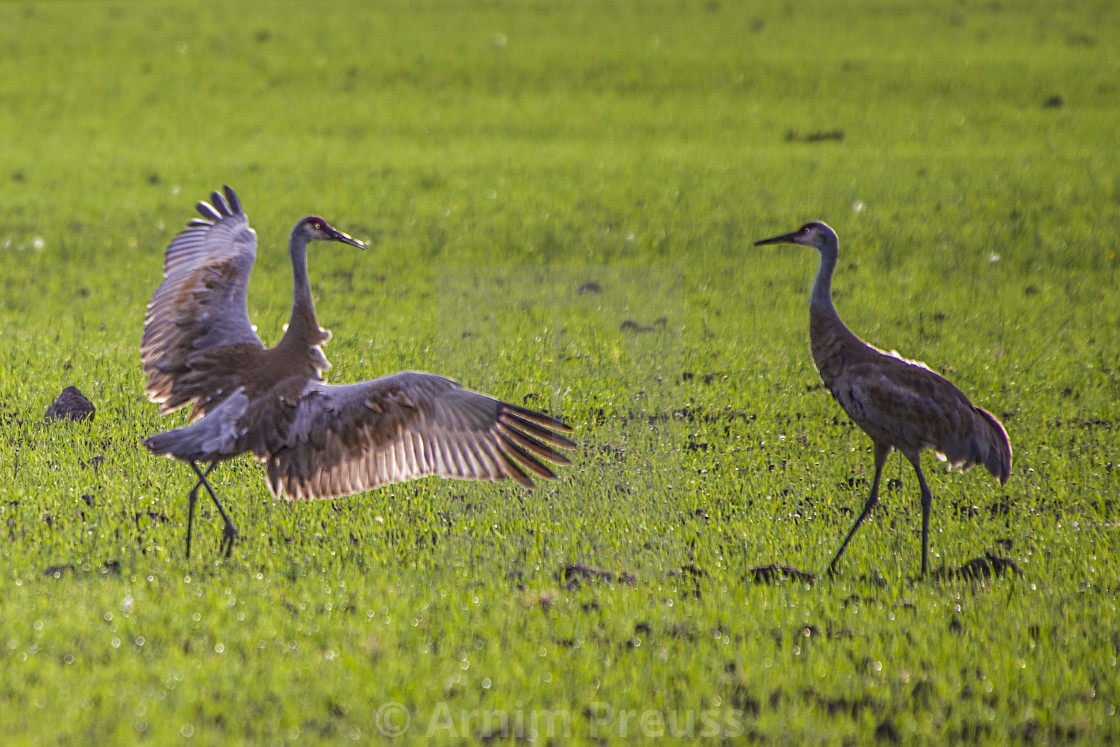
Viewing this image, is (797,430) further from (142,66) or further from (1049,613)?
(142,66)

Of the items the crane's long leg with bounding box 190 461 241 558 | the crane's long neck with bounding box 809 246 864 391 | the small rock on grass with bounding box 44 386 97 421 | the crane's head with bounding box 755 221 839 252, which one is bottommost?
the crane's long leg with bounding box 190 461 241 558

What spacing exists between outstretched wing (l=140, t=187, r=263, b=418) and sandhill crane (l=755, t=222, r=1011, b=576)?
356cm

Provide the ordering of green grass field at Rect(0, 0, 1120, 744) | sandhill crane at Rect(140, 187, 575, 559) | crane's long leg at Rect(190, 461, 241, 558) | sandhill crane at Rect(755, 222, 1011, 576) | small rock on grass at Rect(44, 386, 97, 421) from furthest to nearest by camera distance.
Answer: small rock on grass at Rect(44, 386, 97, 421), sandhill crane at Rect(755, 222, 1011, 576), crane's long leg at Rect(190, 461, 241, 558), sandhill crane at Rect(140, 187, 575, 559), green grass field at Rect(0, 0, 1120, 744)

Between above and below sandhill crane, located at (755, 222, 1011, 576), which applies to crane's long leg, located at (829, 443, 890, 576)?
below

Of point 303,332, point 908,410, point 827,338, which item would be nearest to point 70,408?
point 303,332

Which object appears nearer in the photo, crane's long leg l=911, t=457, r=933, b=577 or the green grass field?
the green grass field

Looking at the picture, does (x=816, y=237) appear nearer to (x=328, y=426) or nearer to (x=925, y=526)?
(x=925, y=526)

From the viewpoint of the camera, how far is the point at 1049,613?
536cm

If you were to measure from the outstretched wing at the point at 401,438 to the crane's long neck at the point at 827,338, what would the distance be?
1893 millimetres

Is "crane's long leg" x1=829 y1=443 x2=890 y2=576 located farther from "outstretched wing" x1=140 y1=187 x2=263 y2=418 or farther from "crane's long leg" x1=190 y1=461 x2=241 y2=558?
"outstretched wing" x1=140 y1=187 x2=263 y2=418

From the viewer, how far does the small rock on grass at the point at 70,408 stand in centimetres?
796

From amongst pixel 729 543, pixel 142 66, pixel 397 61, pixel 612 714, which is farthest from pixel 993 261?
pixel 142 66

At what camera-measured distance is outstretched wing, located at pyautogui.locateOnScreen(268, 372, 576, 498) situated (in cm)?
580

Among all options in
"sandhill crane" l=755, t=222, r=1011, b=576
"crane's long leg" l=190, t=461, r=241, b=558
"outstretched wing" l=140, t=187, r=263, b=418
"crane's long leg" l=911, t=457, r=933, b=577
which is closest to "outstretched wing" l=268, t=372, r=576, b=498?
"crane's long leg" l=190, t=461, r=241, b=558
